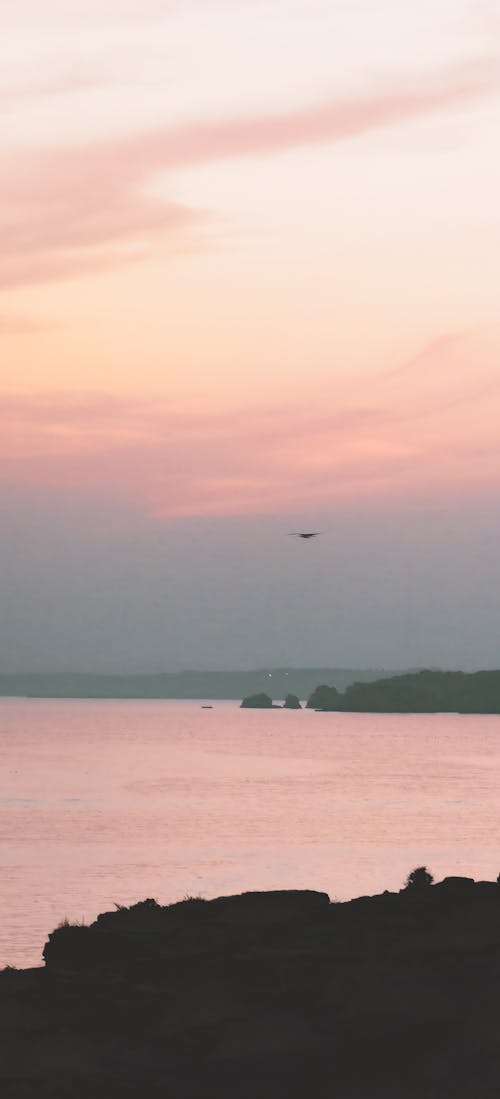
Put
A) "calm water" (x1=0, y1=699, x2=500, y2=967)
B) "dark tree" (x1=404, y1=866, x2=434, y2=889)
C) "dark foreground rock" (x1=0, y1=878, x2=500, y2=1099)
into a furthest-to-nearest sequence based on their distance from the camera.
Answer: "calm water" (x1=0, y1=699, x2=500, y2=967), "dark tree" (x1=404, y1=866, x2=434, y2=889), "dark foreground rock" (x1=0, y1=878, x2=500, y2=1099)

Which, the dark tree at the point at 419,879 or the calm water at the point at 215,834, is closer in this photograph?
the dark tree at the point at 419,879

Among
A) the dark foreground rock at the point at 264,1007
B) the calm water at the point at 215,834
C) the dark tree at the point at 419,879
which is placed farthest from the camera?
the calm water at the point at 215,834

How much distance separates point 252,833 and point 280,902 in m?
72.5

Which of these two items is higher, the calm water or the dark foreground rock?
the dark foreground rock

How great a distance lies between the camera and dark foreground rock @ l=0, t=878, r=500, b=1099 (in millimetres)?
19328

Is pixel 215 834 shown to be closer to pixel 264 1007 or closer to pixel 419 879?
pixel 419 879

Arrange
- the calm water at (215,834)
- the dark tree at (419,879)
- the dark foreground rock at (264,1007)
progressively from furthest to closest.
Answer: the calm water at (215,834), the dark tree at (419,879), the dark foreground rock at (264,1007)

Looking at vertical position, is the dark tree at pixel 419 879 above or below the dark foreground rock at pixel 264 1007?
above

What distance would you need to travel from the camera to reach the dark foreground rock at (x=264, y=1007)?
19.3 metres

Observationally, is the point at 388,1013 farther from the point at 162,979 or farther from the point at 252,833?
the point at 252,833

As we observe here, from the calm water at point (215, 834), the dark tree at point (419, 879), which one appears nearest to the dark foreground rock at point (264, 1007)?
the dark tree at point (419, 879)

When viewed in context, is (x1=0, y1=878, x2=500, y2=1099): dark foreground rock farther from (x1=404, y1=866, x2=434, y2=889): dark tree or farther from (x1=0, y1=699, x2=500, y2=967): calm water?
(x1=0, y1=699, x2=500, y2=967): calm water

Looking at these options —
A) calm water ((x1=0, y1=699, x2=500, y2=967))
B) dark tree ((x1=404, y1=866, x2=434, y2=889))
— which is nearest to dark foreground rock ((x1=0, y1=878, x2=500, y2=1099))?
dark tree ((x1=404, y1=866, x2=434, y2=889))

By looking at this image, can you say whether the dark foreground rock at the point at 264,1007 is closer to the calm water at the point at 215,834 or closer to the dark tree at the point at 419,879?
the dark tree at the point at 419,879
